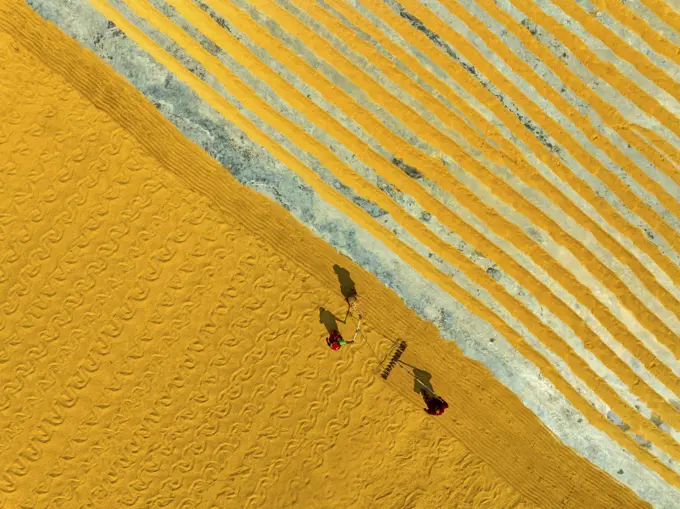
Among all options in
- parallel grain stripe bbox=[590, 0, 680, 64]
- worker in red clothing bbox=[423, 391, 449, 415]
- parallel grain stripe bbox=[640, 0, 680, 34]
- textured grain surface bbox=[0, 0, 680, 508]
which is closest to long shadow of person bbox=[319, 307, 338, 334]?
textured grain surface bbox=[0, 0, 680, 508]

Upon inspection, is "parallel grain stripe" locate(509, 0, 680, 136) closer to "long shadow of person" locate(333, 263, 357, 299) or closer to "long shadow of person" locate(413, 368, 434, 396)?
"long shadow of person" locate(333, 263, 357, 299)

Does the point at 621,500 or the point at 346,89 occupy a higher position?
the point at 346,89

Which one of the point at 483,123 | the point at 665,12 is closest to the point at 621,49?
the point at 665,12

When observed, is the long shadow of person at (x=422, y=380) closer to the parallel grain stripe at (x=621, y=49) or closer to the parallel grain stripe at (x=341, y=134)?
the parallel grain stripe at (x=341, y=134)

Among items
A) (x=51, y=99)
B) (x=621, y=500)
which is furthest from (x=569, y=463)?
(x=51, y=99)

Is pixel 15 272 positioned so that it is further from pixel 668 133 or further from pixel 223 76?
pixel 668 133

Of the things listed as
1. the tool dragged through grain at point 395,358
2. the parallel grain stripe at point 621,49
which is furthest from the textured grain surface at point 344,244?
the tool dragged through grain at point 395,358

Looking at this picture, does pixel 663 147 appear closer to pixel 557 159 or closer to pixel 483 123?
pixel 557 159
